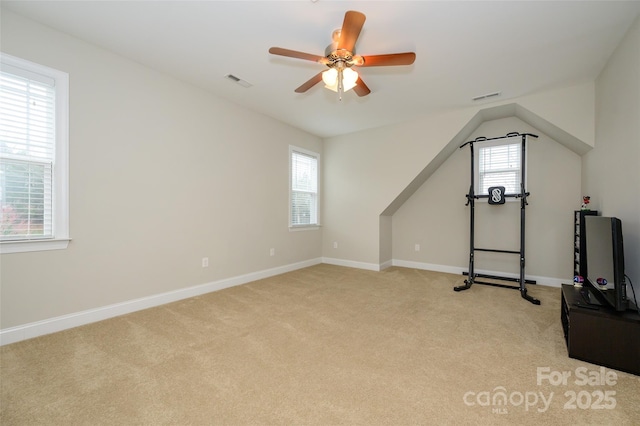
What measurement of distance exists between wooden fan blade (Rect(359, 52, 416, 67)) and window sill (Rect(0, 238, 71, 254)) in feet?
10.2

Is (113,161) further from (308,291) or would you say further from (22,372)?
(308,291)

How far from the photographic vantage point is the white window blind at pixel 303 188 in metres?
5.04

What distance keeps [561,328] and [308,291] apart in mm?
2703

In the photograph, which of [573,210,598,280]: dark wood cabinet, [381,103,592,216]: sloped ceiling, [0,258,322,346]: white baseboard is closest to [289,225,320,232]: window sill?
[0,258,322,346]: white baseboard

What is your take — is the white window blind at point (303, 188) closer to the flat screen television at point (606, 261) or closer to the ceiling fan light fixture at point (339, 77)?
the ceiling fan light fixture at point (339, 77)

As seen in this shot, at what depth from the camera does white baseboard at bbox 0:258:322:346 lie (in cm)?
222

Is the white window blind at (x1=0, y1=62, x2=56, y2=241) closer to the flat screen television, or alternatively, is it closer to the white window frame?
the flat screen television

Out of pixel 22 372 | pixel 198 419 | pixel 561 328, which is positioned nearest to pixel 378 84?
pixel 561 328

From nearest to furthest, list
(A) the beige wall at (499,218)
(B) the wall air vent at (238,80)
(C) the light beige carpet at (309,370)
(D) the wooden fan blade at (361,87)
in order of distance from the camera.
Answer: (C) the light beige carpet at (309,370)
(D) the wooden fan blade at (361,87)
(B) the wall air vent at (238,80)
(A) the beige wall at (499,218)

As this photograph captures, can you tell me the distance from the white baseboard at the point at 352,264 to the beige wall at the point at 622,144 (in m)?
3.10

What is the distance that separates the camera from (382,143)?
492 cm

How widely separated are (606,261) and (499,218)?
2.41 meters

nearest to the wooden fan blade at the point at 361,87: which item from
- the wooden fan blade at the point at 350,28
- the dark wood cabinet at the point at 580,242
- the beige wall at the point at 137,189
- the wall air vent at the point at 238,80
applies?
the wooden fan blade at the point at 350,28

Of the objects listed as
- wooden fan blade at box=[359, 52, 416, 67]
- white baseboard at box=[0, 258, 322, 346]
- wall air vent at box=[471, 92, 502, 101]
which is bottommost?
white baseboard at box=[0, 258, 322, 346]
